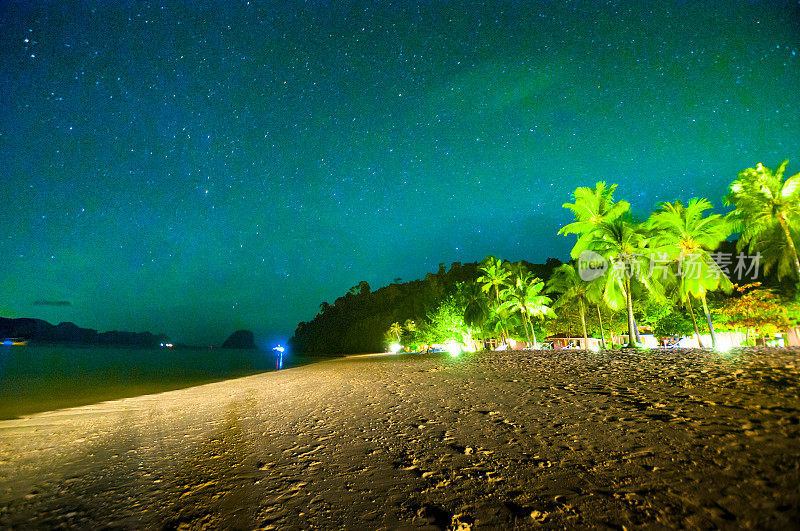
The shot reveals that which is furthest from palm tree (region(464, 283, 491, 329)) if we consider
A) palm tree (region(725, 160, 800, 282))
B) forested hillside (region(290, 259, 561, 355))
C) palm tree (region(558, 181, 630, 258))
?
forested hillside (region(290, 259, 561, 355))

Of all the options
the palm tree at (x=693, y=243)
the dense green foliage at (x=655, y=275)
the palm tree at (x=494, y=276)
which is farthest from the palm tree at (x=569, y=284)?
the palm tree at (x=693, y=243)

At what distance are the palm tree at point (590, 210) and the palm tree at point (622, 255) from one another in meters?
0.42

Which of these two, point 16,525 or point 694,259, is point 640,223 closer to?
point 694,259

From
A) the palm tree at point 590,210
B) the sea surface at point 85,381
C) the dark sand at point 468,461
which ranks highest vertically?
the palm tree at point 590,210

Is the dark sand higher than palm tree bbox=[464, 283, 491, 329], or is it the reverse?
palm tree bbox=[464, 283, 491, 329]

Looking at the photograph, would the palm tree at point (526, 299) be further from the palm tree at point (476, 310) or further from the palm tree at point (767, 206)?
the palm tree at point (767, 206)

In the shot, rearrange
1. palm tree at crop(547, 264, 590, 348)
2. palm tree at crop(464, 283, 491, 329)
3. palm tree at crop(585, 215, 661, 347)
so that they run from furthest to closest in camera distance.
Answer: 1. palm tree at crop(464, 283, 491, 329)
2. palm tree at crop(547, 264, 590, 348)
3. palm tree at crop(585, 215, 661, 347)

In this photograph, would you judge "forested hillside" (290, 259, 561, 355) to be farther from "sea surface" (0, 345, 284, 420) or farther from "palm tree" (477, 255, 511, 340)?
"sea surface" (0, 345, 284, 420)

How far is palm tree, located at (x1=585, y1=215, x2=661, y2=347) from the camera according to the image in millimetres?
21906

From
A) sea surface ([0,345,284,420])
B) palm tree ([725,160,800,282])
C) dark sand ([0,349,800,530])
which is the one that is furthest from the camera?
palm tree ([725,160,800,282])

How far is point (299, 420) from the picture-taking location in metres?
9.18

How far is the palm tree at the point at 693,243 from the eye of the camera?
Answer: 22.5 metres

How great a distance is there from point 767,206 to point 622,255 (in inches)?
419

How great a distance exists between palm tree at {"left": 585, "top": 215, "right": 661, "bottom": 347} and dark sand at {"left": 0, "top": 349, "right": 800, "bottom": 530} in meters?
12.4
